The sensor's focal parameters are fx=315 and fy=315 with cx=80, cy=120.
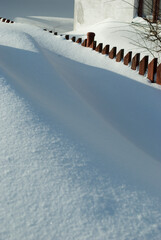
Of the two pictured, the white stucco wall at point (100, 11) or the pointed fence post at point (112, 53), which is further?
the white stucco wall at point (100, 11)

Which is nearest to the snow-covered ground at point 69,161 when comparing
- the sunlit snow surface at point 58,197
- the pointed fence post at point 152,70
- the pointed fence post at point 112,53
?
the sunlit snow surface at point 58,197

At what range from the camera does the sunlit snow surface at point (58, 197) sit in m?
1.29

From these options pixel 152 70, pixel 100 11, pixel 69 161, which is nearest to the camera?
pixel 69 161

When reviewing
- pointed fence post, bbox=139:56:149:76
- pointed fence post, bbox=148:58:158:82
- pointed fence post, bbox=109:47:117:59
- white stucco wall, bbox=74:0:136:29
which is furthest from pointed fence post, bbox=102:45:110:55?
white stucco wall, bbox=74:0:136:29

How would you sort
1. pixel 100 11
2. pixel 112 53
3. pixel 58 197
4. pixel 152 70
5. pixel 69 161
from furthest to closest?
pixel 100 11 → pixel 112 53 → pixel 152 70 → pixel 69 161 → pixel 58 197

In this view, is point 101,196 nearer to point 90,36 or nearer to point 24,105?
point 24,105

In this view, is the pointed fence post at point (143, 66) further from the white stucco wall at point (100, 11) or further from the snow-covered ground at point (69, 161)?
the white stucco wall at point (100, 11)

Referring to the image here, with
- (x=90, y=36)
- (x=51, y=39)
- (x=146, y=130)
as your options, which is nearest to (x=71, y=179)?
(x=146, y=130)

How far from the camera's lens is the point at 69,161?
160cm

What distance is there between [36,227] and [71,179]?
0.31 meters

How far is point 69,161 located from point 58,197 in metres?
0.24

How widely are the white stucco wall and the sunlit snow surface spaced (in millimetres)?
6885

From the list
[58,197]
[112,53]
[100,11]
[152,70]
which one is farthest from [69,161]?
[100,11]

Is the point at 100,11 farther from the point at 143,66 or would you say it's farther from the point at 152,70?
the point at 152,70
